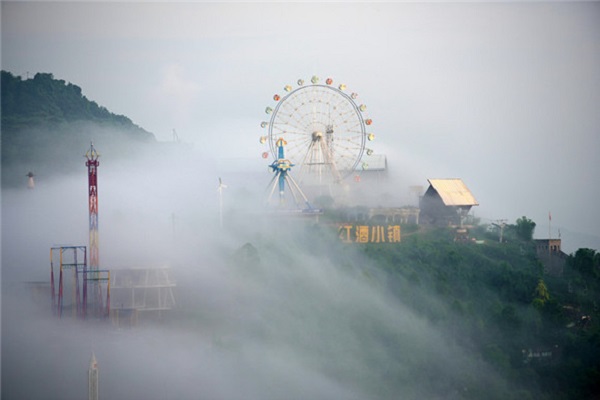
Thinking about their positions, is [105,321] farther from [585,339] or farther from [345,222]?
[585,339]

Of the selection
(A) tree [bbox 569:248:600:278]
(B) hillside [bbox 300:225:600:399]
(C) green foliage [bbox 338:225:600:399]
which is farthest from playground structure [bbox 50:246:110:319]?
(A) tree [bbox 569:248:600:278]

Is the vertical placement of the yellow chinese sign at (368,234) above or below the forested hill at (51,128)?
below

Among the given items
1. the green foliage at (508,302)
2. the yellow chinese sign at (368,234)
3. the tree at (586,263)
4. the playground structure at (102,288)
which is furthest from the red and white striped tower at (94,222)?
the tree at (586,263)

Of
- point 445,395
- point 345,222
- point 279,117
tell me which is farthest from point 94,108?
point 445,395

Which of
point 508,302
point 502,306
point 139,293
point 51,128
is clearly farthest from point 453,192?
point 51,128

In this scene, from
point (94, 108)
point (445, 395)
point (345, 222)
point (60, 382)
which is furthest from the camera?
point (94, 108)

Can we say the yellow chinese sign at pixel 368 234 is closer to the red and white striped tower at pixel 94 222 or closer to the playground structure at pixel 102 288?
the playground structure at pixel 102 288
